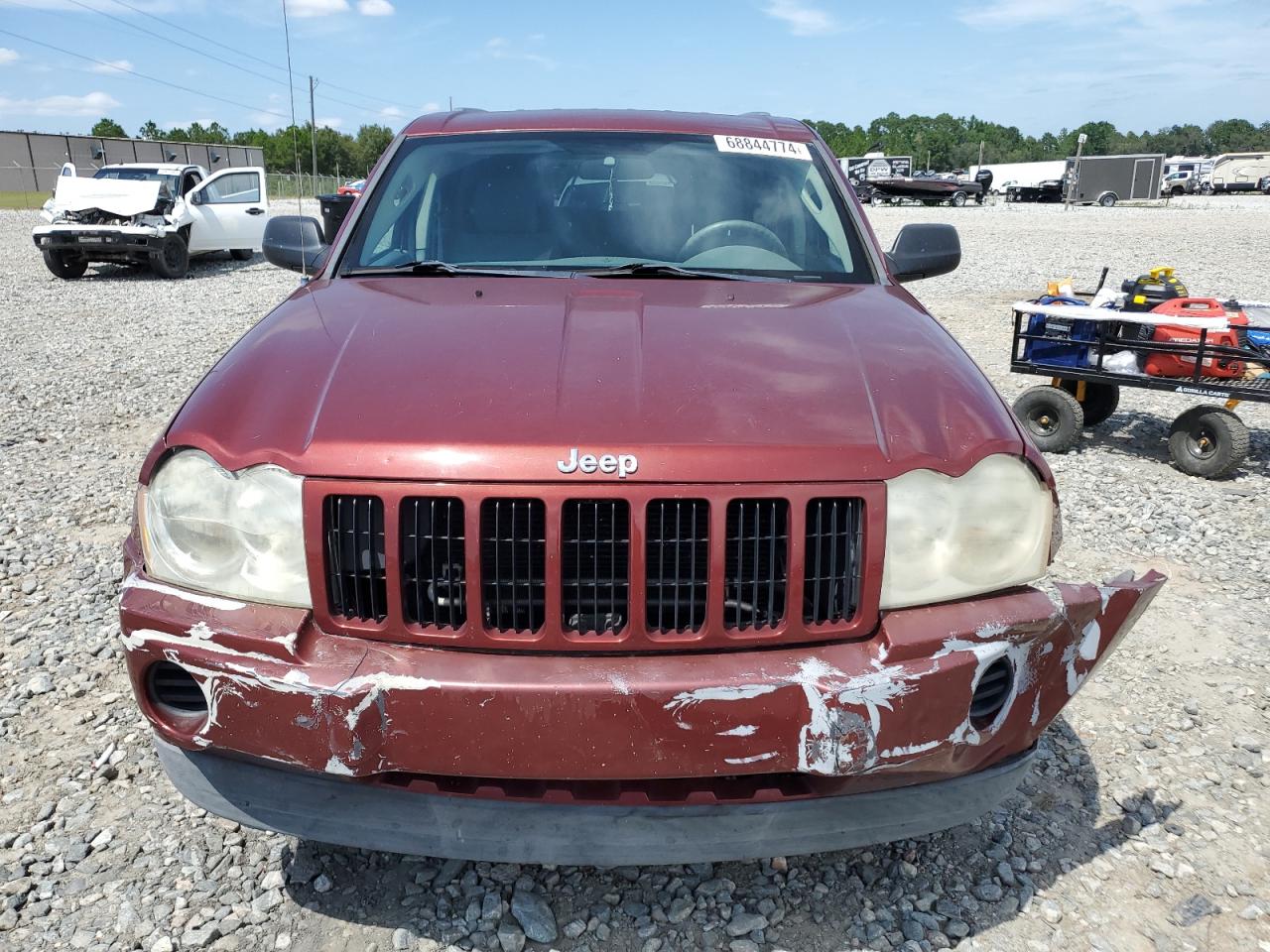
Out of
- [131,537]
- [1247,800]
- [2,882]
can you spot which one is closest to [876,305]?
[1247,800]

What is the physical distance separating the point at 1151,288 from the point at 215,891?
686cm

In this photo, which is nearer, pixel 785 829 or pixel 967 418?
pixel 785 829

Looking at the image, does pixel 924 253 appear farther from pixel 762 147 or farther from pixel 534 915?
pixel 534 915

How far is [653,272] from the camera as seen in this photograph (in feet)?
9.69

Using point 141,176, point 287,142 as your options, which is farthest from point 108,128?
point 141,176

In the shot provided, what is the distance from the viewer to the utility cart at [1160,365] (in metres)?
5.88

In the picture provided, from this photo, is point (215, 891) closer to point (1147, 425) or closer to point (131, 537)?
point (131, 537)

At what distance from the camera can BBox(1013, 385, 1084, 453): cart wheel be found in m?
6.38

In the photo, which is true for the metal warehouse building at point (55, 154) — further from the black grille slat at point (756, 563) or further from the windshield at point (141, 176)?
the black grille slat at point (756, 563)

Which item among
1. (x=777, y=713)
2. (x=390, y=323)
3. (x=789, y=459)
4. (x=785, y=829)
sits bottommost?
(x=785, y=829)

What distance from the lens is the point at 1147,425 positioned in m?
7.33

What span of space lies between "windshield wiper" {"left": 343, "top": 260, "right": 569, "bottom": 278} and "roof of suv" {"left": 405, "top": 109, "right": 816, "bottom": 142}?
0.81 meters

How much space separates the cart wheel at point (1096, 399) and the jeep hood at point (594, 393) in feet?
15.8

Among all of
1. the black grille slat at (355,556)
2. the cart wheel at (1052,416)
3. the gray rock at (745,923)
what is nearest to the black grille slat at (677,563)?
the black grille slat at (355,556)
